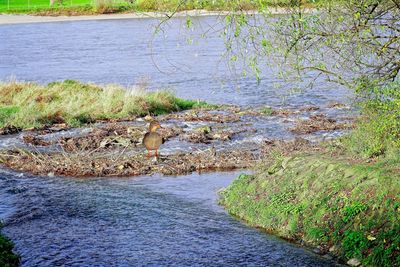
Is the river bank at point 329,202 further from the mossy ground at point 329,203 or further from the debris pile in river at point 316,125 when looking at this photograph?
the debris pile in river at point 316,125

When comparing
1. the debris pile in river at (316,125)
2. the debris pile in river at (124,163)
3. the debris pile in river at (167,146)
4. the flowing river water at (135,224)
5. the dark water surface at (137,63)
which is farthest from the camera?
the dark water surface at (137,63)

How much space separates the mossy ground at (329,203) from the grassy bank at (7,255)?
17.4 ft

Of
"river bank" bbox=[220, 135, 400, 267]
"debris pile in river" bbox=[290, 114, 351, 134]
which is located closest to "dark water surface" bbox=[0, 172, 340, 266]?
"river bank" bbox=[220, 135, 400, 267]

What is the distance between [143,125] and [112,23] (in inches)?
2377

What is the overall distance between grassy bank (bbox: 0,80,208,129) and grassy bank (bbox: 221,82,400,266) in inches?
522

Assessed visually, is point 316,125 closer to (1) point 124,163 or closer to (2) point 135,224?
(1) point 124,163

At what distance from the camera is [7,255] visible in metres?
12.3

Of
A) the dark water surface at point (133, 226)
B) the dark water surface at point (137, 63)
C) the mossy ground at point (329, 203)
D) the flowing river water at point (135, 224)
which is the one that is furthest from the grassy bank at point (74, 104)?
the mossy ground at point (329, 203)

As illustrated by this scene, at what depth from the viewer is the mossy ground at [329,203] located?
12.6m

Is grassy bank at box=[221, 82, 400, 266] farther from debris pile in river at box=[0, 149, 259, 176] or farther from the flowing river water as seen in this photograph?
debris pile in river at box=[0, 149, 259, 176]

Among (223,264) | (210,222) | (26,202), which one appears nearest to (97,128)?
(26,202)

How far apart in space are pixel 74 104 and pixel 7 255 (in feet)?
59.5

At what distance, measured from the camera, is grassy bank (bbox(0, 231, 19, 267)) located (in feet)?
39.5

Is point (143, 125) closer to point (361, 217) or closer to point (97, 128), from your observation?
point (97, 128)
